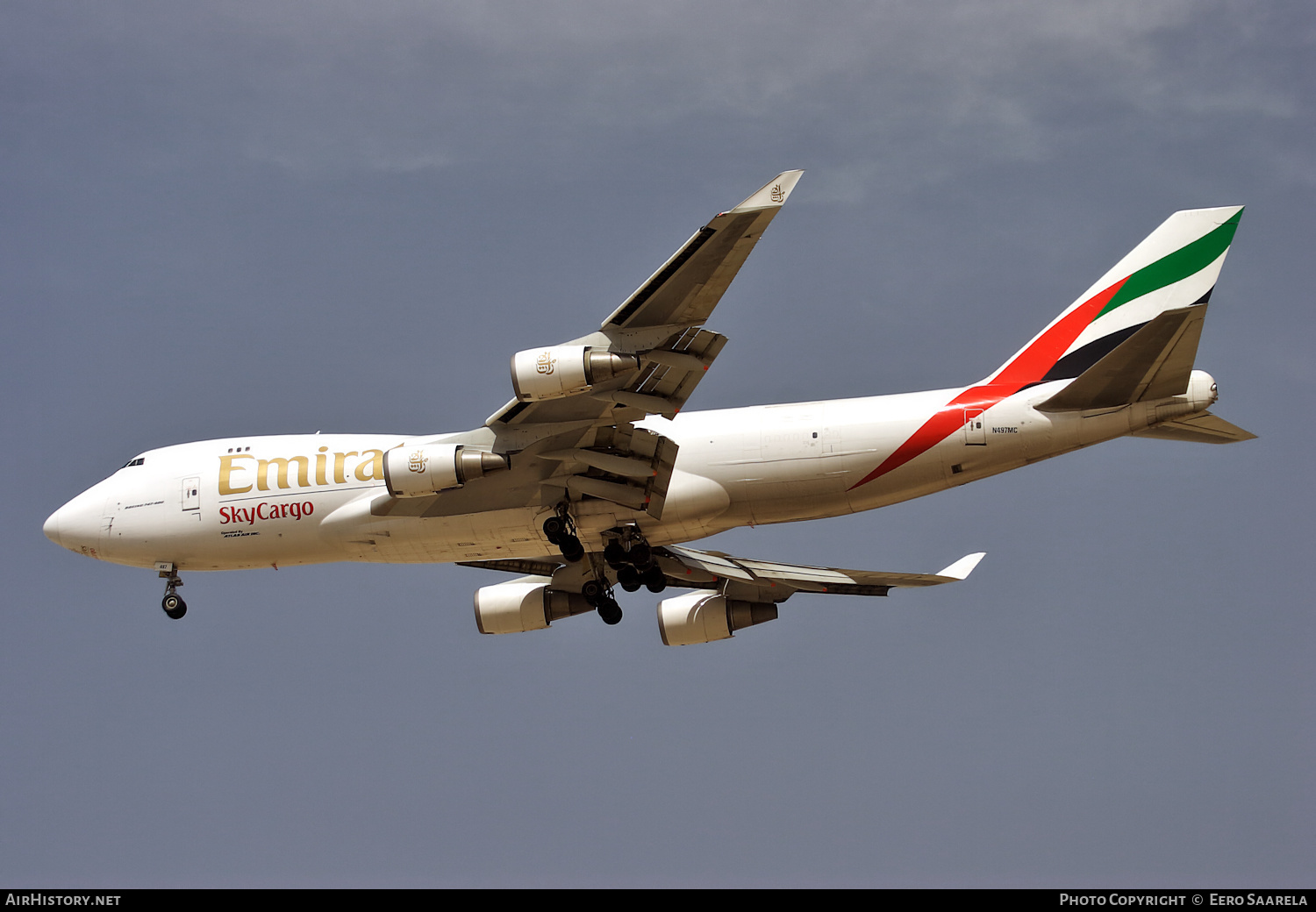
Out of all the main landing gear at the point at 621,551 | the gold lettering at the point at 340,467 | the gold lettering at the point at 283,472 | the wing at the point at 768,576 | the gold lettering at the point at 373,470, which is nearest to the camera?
the main landing gear at the point at 621,551

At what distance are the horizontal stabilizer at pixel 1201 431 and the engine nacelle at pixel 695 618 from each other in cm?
990

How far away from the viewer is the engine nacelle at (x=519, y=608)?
29.2 metres

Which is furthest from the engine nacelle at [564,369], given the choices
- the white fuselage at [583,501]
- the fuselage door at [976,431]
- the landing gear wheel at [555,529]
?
the fuselage door at [976,431]

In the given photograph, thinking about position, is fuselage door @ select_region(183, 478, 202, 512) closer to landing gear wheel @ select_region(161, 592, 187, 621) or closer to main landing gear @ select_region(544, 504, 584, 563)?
landing gear wheel @ select_region(161, 592, 187, 621)

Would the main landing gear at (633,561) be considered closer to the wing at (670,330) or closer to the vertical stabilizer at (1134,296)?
the wing at (670,330)

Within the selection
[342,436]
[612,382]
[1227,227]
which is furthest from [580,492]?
[1227,227]

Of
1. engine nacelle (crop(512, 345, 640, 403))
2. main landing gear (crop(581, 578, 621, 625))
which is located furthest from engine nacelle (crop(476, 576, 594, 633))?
engine nacelle (crop(512, 345, 640, 403))

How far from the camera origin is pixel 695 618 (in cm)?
2908

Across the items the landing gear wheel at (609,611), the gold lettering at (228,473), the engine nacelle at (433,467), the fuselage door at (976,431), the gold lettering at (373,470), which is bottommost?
the landing gear wheel at (609,611)

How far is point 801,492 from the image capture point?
2417 centimetres

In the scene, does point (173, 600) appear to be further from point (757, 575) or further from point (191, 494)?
point (757, 575)

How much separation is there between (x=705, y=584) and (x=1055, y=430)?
9285 millimetres

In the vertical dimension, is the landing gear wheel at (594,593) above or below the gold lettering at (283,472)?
below
